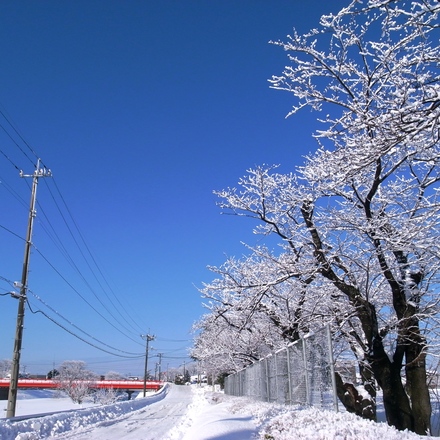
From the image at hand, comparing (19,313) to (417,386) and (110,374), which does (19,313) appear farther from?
(110,374)

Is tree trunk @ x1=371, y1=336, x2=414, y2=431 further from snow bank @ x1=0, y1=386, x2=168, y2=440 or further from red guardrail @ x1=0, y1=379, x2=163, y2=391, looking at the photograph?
red guardrail @ x1=0, y1=379, x2=163, y2=391

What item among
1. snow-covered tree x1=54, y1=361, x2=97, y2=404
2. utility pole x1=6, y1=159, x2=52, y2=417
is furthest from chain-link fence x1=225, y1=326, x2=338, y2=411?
snow-covered tree x1=54, y1=361, x2=97, y2=404

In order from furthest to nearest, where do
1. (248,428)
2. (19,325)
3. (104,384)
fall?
(104,384) < (19,325) < (248,428)

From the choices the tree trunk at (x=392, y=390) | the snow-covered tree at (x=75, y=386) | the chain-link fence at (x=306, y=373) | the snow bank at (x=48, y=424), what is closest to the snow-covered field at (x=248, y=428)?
the snow bank at (x=48, y=424)

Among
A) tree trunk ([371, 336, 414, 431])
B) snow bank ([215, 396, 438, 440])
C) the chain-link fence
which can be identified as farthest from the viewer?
the chain-link fence

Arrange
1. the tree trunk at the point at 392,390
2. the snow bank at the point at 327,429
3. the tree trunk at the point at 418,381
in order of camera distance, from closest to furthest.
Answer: the snow bank at the point at 327,429 → the tree trunk at the point at 418,381 → the tree trunk at the point at 392,390

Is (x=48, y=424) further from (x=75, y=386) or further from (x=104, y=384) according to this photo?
(x=104, y=384)

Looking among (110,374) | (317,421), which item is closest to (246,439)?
(317,421)

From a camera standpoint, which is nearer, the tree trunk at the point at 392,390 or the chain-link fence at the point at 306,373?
the tree trunk at the point at 392,390

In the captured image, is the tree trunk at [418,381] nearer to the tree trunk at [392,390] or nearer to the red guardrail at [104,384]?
the tree trunk at [392,390]

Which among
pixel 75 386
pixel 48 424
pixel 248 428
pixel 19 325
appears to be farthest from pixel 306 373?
pixel 75 386

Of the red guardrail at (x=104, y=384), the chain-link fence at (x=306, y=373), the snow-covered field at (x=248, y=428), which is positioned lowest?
the red guardrail at (x=104, y=384)

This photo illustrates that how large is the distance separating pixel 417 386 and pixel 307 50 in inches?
283

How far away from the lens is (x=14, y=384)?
20.6 m
